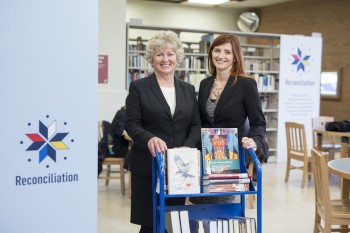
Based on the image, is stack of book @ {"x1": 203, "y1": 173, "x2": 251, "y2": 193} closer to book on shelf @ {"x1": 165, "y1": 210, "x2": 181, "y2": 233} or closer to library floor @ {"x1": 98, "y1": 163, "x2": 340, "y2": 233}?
book on shelf @ {"x1": 165, "y1": 210, "x2": 181, "y2": 233}

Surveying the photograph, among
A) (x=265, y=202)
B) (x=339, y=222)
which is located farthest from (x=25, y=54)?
(x=265, y=202)

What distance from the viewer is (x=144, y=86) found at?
8.65 ft

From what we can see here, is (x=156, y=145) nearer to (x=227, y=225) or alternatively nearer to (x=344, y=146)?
(x=227, y=225)

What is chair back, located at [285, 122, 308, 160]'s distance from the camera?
21.1ft

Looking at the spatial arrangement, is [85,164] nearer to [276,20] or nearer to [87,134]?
[87,134]

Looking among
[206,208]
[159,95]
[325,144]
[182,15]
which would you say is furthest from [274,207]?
[182,15]

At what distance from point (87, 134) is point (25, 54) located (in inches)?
23.5

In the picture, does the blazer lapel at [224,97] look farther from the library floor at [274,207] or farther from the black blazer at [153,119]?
the library floor at [274,207]

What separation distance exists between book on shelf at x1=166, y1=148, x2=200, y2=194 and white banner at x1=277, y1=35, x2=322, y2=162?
20.1 feet

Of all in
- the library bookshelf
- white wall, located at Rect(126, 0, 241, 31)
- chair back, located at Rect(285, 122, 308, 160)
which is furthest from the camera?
white wall, located at Rect(126, 0, 241, 31)

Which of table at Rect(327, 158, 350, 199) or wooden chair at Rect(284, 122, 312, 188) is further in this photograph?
wooden chair at Rect(284, 122, 312, 188)

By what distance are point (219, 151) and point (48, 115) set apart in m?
1.03

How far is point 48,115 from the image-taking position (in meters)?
2.68

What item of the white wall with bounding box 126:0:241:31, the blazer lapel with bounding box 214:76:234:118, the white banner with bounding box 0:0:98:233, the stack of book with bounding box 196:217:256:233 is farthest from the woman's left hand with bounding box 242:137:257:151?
the white wall with bounding box 126:0:241:31
